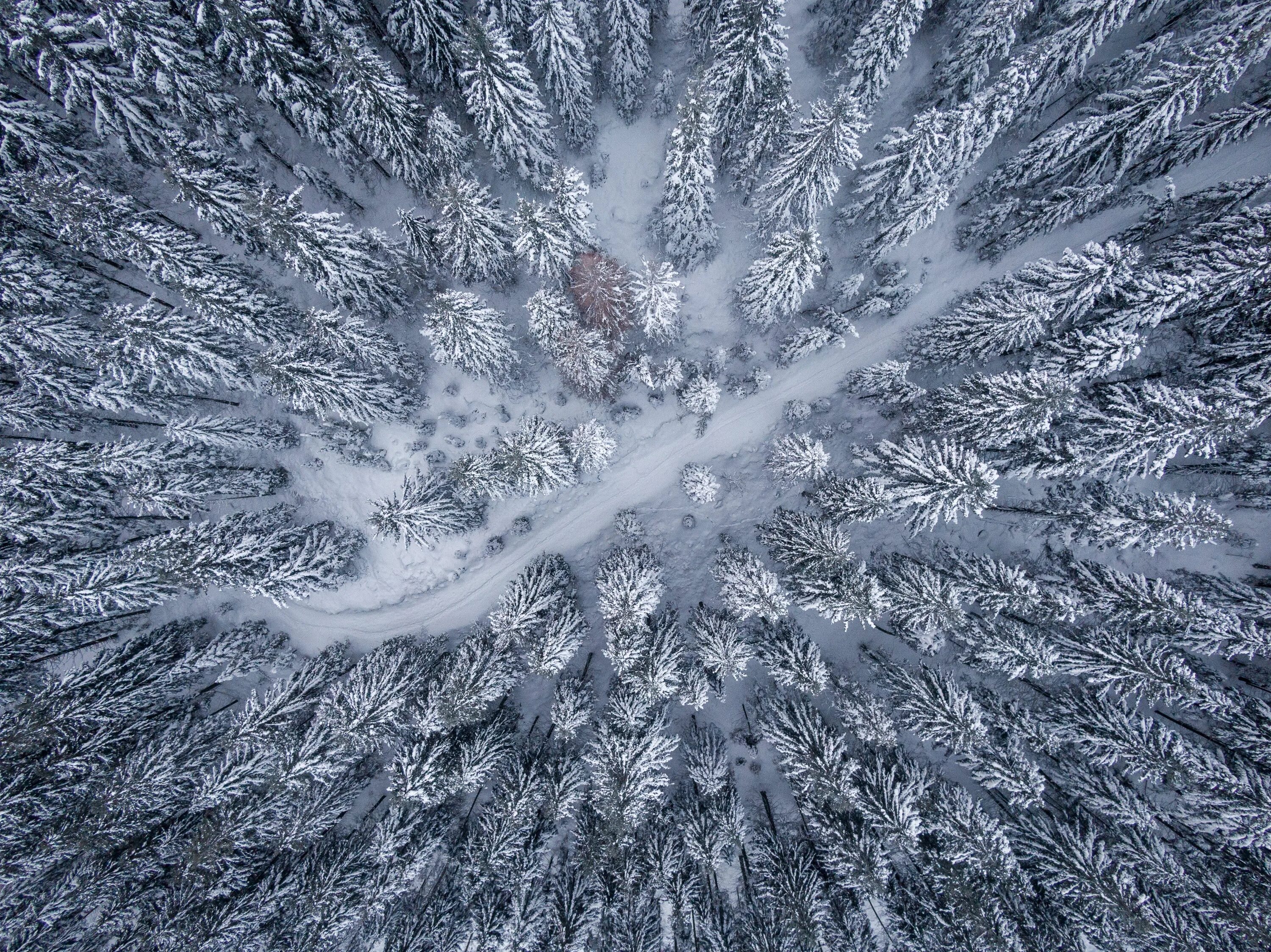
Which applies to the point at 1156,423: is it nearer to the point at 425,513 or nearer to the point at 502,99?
the point at 502,99

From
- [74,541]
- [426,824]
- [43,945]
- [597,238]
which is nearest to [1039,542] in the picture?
[597,238]

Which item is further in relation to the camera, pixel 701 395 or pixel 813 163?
pixel 701 395

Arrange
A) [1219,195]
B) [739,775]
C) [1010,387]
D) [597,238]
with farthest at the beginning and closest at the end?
1. [739,775]
2. [597,238]
3. [1219,195]
4. [1010,387]

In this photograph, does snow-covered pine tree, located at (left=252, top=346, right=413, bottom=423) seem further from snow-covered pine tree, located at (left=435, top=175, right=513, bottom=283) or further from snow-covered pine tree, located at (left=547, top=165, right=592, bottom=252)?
snow-covered pine tree, located at (left=547, top=165, right=592, bottom=252)

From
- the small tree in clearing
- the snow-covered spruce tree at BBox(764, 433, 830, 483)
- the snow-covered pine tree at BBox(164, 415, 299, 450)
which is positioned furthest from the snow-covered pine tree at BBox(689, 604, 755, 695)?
the snow-covered pine tree at BBox(164, 415, 299, 450)

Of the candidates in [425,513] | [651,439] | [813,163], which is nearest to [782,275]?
[813,163]

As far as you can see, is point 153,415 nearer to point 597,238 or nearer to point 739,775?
point 597,238
